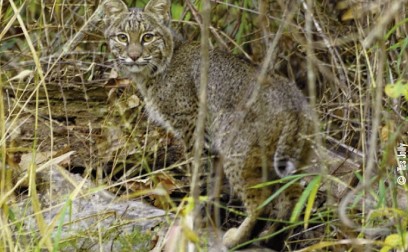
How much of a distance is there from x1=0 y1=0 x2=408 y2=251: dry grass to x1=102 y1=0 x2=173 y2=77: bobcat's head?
36cm

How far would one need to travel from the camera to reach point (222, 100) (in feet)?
18.9

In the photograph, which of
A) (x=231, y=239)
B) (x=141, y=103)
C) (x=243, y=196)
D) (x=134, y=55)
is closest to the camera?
(x=231, y=239)

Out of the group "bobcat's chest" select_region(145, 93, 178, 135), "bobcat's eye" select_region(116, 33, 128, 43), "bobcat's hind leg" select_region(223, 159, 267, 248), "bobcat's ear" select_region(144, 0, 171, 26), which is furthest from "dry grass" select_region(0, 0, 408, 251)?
"bobcat's eye" select_region(116, 33, 128, 43)

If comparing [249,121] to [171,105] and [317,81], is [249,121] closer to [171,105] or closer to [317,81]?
[171,105]

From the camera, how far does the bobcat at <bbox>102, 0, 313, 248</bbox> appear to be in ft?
17.3

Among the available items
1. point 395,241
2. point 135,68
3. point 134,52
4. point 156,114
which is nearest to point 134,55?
point 134,52

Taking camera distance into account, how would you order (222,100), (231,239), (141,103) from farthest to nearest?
(141,103) < (222,100) < (231,239)

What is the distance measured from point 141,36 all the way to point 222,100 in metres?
0.73

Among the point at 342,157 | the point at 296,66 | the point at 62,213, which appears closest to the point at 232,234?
the point at 342,157

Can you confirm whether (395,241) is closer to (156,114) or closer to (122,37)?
(156,114)

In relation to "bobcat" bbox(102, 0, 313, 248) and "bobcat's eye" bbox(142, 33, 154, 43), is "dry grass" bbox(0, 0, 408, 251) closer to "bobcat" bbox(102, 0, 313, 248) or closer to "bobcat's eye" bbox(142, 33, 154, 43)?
"bobcat" bbox(102, 0, 313, 248)

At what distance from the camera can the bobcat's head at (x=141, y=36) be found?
6.07 meters

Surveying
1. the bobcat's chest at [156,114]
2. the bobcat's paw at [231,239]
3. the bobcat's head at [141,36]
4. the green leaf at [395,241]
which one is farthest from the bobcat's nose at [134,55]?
the green leaf at [395,241]

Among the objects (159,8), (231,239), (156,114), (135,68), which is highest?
(159,8)
